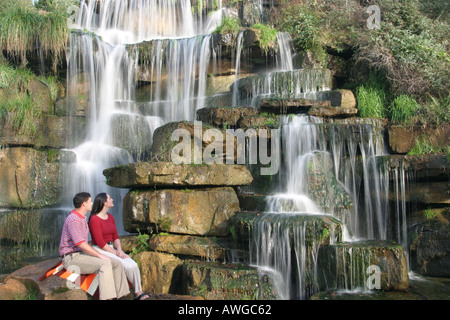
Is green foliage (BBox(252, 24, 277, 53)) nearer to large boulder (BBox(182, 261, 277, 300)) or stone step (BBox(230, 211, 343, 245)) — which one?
stone step (BBox(230, 211, 343, 245))

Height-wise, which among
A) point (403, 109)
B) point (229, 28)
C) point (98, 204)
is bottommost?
point (98, 204)

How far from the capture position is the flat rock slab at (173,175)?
20.8ft

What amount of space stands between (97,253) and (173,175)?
2070 millimetres

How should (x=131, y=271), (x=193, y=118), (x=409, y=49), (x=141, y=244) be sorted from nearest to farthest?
(x=131, y=271) < (x=141, y=244) < (x=409, y=49) < (x=193, y=118)

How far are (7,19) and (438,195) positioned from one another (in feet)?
36.6

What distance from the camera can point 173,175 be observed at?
641 cm

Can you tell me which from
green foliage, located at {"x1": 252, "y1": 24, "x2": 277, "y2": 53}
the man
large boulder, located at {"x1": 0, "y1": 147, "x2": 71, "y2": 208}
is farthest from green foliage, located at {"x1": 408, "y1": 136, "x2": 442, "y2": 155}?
large boulder, located at {"x1": 0, "y1": 147, "x2": 71, "y2": 208}

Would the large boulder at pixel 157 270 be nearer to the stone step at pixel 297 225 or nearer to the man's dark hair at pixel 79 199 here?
the stone step at pixel 297 225

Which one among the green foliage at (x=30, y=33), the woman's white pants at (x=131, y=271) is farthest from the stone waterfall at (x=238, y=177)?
the woman's white pants at (x=131, y=271)

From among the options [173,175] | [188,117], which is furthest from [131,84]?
[173,175]

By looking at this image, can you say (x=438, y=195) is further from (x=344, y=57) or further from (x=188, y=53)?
(x=188, y=53)

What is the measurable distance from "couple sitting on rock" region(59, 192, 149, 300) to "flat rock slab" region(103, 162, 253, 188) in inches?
50.1

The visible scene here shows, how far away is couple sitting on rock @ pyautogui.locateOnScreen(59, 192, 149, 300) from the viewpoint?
4.62 metres

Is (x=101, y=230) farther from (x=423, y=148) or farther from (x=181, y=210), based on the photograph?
(x=423, y=148)
